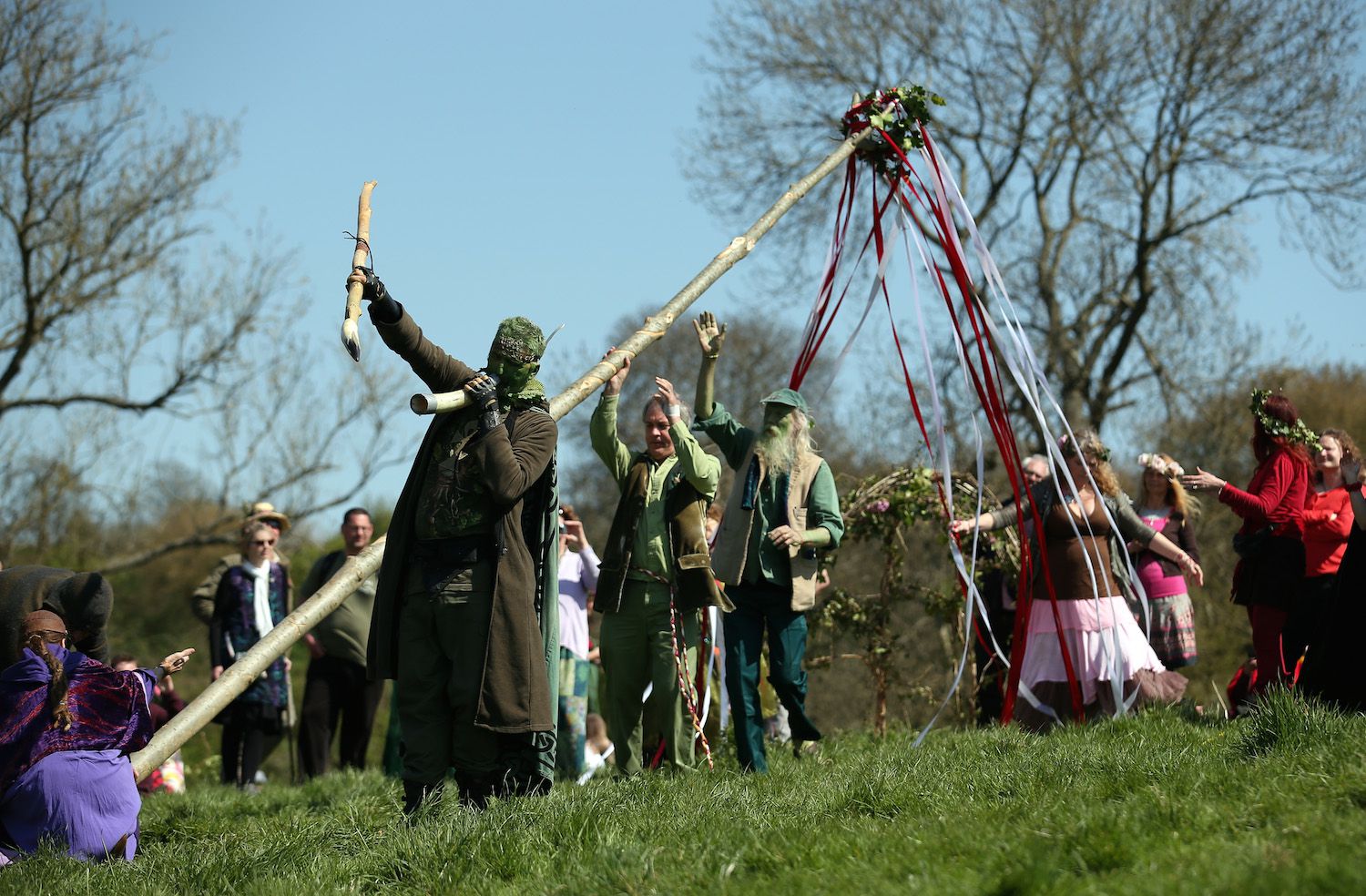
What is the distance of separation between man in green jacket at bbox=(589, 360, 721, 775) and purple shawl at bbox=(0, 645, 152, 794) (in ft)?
7.68

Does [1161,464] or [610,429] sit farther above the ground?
[610,429]

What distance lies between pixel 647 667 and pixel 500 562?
205cm

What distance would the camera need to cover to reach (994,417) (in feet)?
25.5

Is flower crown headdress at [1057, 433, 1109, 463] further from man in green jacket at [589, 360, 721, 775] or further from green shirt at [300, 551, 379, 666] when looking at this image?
green shirt at [300, 551, 379, 666]

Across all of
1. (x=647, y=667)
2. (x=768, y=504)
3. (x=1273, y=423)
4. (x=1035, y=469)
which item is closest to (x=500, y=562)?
(x=647, y=667)

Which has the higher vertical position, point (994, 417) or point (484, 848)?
point (994, 417)

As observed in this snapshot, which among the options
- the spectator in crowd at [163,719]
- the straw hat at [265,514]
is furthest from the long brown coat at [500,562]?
the spectator in crowd at [163,719]

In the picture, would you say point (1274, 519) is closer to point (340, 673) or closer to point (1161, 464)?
point (1161, 464)

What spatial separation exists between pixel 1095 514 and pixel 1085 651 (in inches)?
31.1

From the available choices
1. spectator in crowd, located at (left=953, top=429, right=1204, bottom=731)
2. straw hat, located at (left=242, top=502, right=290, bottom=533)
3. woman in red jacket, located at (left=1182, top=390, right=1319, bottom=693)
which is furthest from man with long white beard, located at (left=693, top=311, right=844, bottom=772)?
straw hat, located at (left=242, top=502, right=290, bottom=533)

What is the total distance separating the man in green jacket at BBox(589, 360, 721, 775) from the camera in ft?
23.3

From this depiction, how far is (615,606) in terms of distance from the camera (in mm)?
7164

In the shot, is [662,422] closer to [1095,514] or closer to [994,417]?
[994,417]

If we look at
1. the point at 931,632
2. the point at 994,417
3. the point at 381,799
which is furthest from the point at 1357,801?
the point at 931,632
